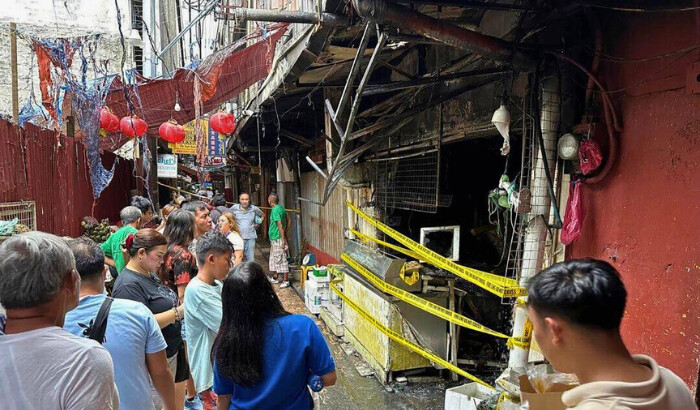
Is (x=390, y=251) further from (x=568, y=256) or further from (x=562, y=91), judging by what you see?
(x=562, y=91)

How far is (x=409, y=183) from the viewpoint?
6059 mm

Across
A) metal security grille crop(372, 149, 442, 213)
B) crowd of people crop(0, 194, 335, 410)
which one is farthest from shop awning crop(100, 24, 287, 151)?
crowd of people crop(0, 194, 335, 410)

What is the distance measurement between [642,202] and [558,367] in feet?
6.29

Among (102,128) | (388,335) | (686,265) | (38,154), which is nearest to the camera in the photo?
(686,265)

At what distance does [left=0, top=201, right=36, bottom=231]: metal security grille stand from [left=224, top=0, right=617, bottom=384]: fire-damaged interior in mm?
3429

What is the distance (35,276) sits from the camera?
151cm

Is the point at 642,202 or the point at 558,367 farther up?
the point at 642,202

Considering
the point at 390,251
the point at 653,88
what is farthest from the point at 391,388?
the point at 653,88

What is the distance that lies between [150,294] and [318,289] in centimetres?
502

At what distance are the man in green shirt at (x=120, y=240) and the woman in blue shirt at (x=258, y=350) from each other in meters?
3.08

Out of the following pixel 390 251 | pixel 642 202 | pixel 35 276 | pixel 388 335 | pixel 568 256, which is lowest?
pixel 388 335

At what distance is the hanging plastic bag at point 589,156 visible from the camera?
112 inches

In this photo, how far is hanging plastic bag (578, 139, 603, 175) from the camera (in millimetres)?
2851

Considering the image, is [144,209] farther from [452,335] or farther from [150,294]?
[452,335]
